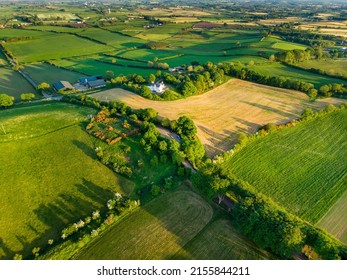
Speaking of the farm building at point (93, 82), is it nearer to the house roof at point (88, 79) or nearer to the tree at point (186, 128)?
the house roof at point (88, 79)

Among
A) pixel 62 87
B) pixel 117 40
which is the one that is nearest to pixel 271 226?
pixel 62 87

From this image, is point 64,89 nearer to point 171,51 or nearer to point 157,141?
point 157,141

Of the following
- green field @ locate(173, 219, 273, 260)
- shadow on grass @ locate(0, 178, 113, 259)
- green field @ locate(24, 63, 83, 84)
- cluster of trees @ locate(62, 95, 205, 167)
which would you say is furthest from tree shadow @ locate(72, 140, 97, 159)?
green field @ locate(24, 63, 83, 84)

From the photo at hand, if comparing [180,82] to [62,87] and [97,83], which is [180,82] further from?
[62,87]

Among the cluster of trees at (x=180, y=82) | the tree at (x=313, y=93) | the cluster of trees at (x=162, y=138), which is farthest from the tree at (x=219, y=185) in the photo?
the tree at (x=313, y=93)

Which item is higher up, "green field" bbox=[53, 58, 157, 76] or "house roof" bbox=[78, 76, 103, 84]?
"house roof" bbox=[78, 76, 103, 84]

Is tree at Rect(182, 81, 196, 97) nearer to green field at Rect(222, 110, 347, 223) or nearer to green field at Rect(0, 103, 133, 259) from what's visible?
green field at Rect(222, 110, 347, 223)

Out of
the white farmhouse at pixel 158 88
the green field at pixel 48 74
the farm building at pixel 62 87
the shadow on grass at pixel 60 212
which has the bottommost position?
the green field at pixel 48 74
